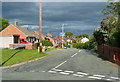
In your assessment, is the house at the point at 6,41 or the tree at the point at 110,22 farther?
the house at the point at 6,41

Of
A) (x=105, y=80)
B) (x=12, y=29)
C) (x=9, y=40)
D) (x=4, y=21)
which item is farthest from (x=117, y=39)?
(x=4, y=21)

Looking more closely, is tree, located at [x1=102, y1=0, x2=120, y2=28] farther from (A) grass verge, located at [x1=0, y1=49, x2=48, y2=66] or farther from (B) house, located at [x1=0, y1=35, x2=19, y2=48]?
(B) house, located at [x1=0, y1=35, x2=19, y2=48]

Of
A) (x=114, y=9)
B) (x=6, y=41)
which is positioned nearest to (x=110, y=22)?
(x=114, y=9)

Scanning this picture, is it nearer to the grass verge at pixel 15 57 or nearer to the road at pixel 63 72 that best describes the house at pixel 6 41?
the grass verge at pixel 15 57

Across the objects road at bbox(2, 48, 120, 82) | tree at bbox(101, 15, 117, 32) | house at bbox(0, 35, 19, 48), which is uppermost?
tree at bbox(101, 15, 117, 32)

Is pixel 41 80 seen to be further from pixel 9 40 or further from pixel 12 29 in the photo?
pixel 12 29

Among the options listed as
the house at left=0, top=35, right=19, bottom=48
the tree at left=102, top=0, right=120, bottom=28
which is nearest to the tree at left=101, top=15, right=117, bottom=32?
the tree at left=102, top=0, right=120, bottom=28

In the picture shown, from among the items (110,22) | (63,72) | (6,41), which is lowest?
(63,72)

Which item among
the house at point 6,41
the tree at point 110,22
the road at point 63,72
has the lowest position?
the road at point 63,72

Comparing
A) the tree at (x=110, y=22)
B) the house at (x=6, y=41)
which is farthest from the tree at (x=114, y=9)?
the house at (x=6, y=41)

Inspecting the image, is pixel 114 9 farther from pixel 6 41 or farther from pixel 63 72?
pixel 6 41

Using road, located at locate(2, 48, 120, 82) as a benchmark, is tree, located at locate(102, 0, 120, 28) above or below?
above

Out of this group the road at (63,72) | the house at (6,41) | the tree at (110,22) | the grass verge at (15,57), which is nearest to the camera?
the road at (63,72)

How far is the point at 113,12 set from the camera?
17.4m
